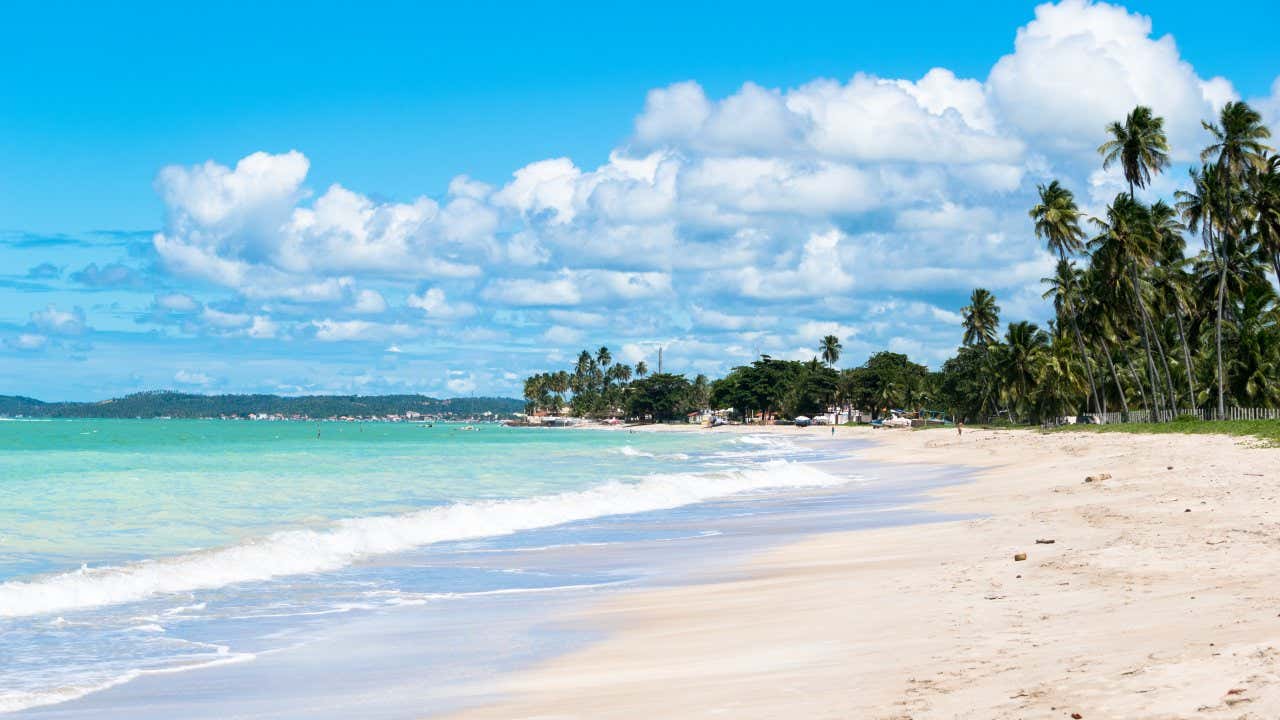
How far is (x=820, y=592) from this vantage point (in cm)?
1118

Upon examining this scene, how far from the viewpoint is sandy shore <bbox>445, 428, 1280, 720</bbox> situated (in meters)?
5.93

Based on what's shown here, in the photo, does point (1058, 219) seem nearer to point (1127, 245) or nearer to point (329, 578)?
point (1127, 245)

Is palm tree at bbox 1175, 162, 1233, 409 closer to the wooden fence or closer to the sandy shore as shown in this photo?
the wooden fence

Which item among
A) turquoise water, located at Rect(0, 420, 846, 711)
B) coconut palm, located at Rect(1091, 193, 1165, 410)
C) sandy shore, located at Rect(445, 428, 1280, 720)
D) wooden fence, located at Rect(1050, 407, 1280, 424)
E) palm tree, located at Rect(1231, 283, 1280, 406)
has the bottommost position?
turquoise water, located at Rect(0, 420, 846, 711)

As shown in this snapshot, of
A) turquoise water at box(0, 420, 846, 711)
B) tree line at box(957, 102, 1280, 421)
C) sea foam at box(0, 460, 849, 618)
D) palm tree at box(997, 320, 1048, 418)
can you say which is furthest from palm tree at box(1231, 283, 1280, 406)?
sea foam at box(0, 460, 849, 618)

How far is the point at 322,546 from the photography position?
690 inches

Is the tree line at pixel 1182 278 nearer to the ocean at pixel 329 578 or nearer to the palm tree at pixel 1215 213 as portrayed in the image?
the palm tree at pixel 1215 213

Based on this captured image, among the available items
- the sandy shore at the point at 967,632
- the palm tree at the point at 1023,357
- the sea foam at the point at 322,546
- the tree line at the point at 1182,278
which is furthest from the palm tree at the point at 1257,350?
the sandy shore at the point at 967,632

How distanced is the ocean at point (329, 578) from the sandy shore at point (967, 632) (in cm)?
112

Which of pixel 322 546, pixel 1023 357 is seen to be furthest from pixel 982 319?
pixel 322 546

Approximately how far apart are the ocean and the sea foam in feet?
0.18

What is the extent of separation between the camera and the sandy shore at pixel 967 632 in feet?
19.5

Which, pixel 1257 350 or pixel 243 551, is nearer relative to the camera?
pixel 243 551

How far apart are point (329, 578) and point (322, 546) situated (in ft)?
10.7
